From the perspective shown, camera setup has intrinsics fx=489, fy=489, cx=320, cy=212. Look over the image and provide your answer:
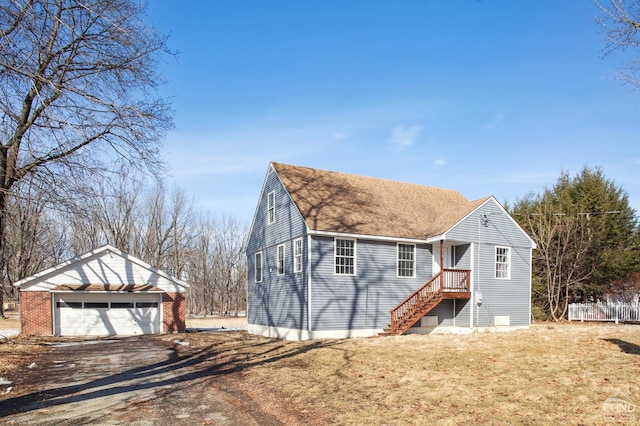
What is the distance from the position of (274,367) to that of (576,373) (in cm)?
704

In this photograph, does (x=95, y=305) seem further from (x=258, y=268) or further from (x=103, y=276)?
(x=258, y=268)

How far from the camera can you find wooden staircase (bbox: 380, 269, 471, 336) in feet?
65.0

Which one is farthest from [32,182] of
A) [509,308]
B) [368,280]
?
[509,308]

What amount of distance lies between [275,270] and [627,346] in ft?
46.2

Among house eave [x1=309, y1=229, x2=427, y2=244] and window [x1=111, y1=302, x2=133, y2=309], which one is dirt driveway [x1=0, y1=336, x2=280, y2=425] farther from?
window [x1=111, y1=302, x2=133, y2=309]

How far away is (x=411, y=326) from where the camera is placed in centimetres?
2106

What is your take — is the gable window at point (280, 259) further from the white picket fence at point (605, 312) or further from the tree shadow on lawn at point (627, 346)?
the white picket fence at point (605, 312)

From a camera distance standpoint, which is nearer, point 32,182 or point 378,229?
point 32,182

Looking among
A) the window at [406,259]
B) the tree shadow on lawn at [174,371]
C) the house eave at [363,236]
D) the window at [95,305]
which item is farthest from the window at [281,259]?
the window at [95,305]

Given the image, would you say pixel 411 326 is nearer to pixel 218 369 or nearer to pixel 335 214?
pixel 335 214

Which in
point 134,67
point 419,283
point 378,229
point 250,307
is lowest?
point 250,307

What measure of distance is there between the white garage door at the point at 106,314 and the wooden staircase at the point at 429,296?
13.9 m

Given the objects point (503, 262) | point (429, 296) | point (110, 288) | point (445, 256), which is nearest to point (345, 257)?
point (429, 296)

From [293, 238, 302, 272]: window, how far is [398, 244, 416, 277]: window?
173 inches
